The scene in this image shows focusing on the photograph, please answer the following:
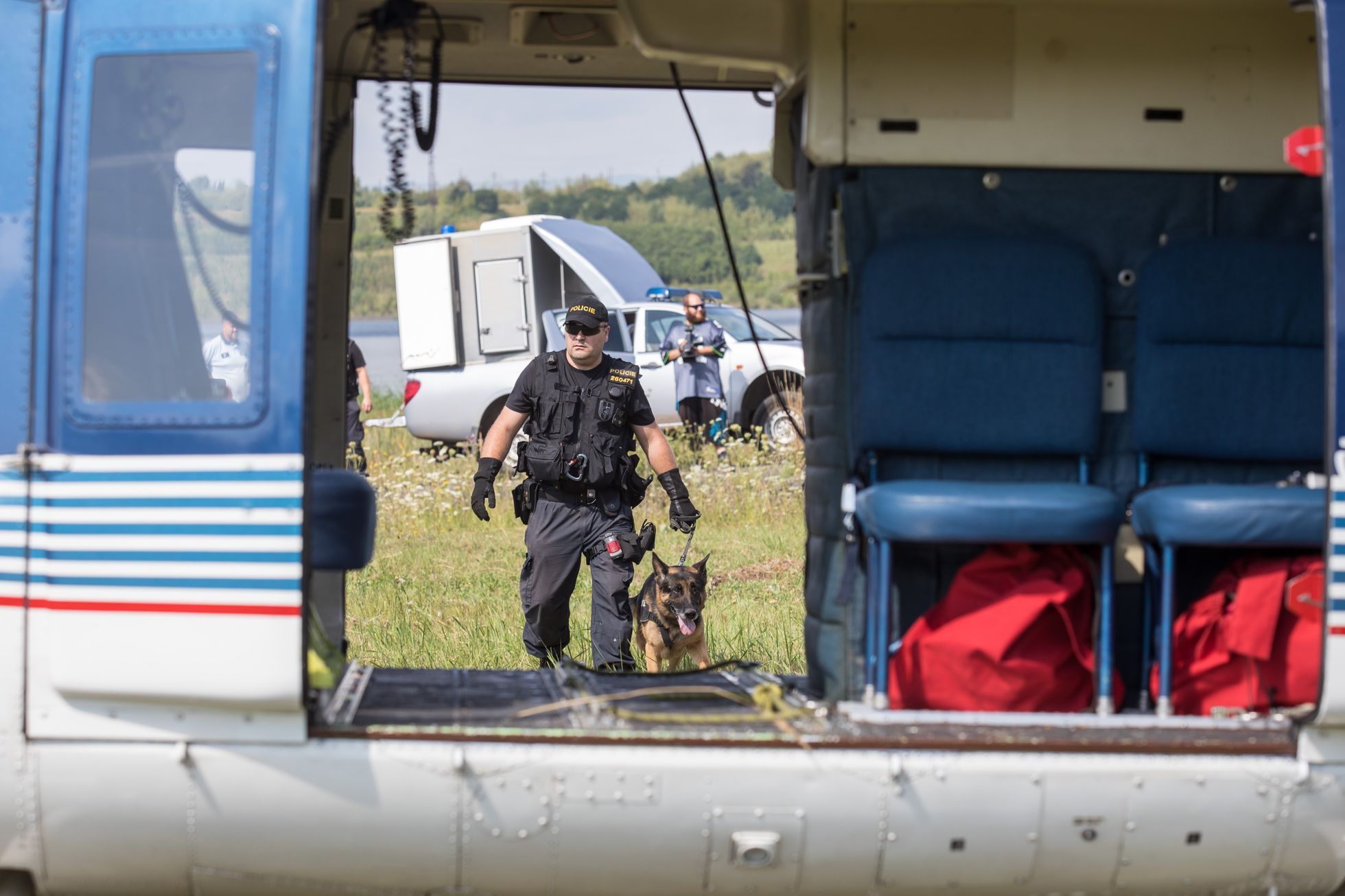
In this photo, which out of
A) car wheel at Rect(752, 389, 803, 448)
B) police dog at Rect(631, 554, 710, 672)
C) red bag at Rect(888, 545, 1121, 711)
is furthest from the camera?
car wheel at Rect(752, 389, 803, 448)

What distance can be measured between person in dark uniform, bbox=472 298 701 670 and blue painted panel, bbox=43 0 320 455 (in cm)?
260

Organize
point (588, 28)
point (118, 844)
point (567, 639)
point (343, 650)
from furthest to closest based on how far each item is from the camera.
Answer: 1. point (567, 639)
2. point (343, 650)
3. point (588, 28)
4. point (118, 844)

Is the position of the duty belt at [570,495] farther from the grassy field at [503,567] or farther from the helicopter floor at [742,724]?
the helicopter floor at [742,724]

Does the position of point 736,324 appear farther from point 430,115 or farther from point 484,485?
point 430,115

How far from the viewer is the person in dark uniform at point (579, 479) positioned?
19.1 feet

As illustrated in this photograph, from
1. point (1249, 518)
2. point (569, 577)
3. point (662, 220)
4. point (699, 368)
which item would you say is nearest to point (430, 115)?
point (1249, 518)

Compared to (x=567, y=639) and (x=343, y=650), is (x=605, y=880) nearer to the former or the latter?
(x=343, y=650)

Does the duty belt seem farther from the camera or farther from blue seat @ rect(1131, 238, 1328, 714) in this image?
the camera

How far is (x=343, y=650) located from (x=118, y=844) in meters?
1.52

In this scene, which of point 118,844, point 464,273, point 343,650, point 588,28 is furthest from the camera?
point 464,273

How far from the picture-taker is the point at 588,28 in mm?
4355

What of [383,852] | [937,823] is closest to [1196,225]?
[937,823]

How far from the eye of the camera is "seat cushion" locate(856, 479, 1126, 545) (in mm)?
3439

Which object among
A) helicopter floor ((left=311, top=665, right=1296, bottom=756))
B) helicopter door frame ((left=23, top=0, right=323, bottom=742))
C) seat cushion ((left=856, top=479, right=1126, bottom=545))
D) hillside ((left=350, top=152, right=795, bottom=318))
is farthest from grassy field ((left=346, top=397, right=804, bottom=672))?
hillside ((left=350, top=152, right=795, bottom=318))
